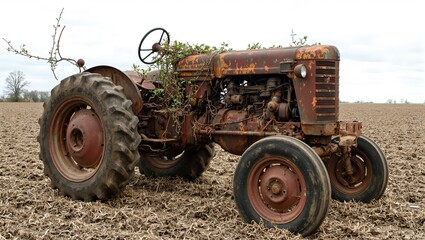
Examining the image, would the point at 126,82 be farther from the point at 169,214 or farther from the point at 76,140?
the point at 169,214

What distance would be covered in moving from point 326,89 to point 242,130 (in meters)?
1.09

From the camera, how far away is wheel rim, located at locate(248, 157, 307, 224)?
4703 millimetres

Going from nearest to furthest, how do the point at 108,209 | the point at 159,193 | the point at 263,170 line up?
the point at 263,170 < the point at 108,209 < the point at 159,193

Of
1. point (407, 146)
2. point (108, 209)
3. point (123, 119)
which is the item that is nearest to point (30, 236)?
point (108, 209)

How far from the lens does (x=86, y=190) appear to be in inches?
226

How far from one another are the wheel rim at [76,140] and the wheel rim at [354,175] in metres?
2.99

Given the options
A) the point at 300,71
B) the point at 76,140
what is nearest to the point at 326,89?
the point at 300,71

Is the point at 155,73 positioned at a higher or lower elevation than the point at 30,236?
higher

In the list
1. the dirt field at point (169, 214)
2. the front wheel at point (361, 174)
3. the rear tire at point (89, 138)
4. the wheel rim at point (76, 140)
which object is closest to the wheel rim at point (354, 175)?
the front wheel at point (361, 174)

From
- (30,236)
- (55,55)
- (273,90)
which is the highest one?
(55,55)

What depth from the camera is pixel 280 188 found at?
15.6 feet

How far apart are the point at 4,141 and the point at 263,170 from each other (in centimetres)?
983

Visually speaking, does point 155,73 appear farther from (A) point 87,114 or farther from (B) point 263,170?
(B) point 263,170

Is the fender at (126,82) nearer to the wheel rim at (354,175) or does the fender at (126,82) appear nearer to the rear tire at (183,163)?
the rear tire at (183,163)
